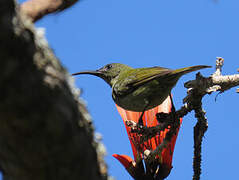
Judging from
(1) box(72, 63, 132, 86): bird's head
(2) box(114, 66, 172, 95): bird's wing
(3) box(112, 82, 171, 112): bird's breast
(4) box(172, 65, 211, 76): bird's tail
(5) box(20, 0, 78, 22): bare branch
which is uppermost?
(1) box(72, 63, 132, 86): bird's head

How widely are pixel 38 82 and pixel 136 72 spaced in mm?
4251

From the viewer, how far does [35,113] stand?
4.59ft

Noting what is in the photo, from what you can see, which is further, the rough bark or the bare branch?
the bare branch

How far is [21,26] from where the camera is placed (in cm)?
142

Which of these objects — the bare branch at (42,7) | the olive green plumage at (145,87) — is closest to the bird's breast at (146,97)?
the olive green plumage at (145,87)

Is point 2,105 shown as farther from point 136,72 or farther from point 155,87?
point 136,72

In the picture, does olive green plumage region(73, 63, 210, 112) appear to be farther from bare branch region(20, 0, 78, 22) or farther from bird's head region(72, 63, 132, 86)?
bare branch region(20, 0, 78, 22)

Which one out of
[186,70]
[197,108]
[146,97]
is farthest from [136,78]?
[197,108]

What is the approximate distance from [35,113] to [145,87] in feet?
12.5

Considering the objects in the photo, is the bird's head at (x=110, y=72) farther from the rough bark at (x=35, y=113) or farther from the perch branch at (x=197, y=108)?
the rough bark at (x=35, y=113)

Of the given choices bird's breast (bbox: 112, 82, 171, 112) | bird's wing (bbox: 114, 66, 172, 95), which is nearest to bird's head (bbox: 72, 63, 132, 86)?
bird's wing (bbox: 114, 66, 172, 95)

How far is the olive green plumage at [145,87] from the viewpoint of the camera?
4805 millimetres

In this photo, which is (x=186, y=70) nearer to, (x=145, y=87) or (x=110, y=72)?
(x=145, y=87)

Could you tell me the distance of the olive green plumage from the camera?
15.8 feet
